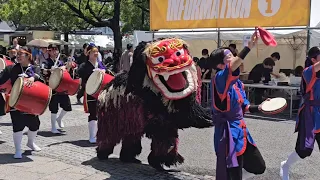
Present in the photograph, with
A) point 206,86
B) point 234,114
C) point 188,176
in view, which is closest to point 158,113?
point 188,176

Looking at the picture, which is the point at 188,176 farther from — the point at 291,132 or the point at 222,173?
the point at 291,132

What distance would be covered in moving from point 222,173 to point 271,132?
467cm

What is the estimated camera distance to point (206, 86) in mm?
12125

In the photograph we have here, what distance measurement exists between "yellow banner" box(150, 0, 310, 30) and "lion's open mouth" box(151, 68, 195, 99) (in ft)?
19.9

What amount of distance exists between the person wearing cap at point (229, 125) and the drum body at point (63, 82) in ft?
12.7

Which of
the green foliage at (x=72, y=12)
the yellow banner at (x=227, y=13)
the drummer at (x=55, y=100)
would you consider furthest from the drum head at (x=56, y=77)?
the green foliage at (x=72, y=12)

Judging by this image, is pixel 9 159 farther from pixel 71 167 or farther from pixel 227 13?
pixel 227 13

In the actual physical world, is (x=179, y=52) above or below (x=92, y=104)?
above

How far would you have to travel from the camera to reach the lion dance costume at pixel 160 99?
493 centimetres

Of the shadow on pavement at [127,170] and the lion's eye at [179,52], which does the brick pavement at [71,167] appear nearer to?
the shadow on pavement at [127,170]

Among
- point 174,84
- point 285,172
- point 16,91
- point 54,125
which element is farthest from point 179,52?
point 54,125

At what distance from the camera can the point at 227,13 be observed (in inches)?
451

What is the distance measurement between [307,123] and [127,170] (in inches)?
88.1

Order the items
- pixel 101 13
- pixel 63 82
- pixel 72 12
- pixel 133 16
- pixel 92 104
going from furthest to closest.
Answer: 1. pixel 133 16
2. pixel 101 13
3. pixel 72 12
4. pixel 63 82
5. pixel 92 104
